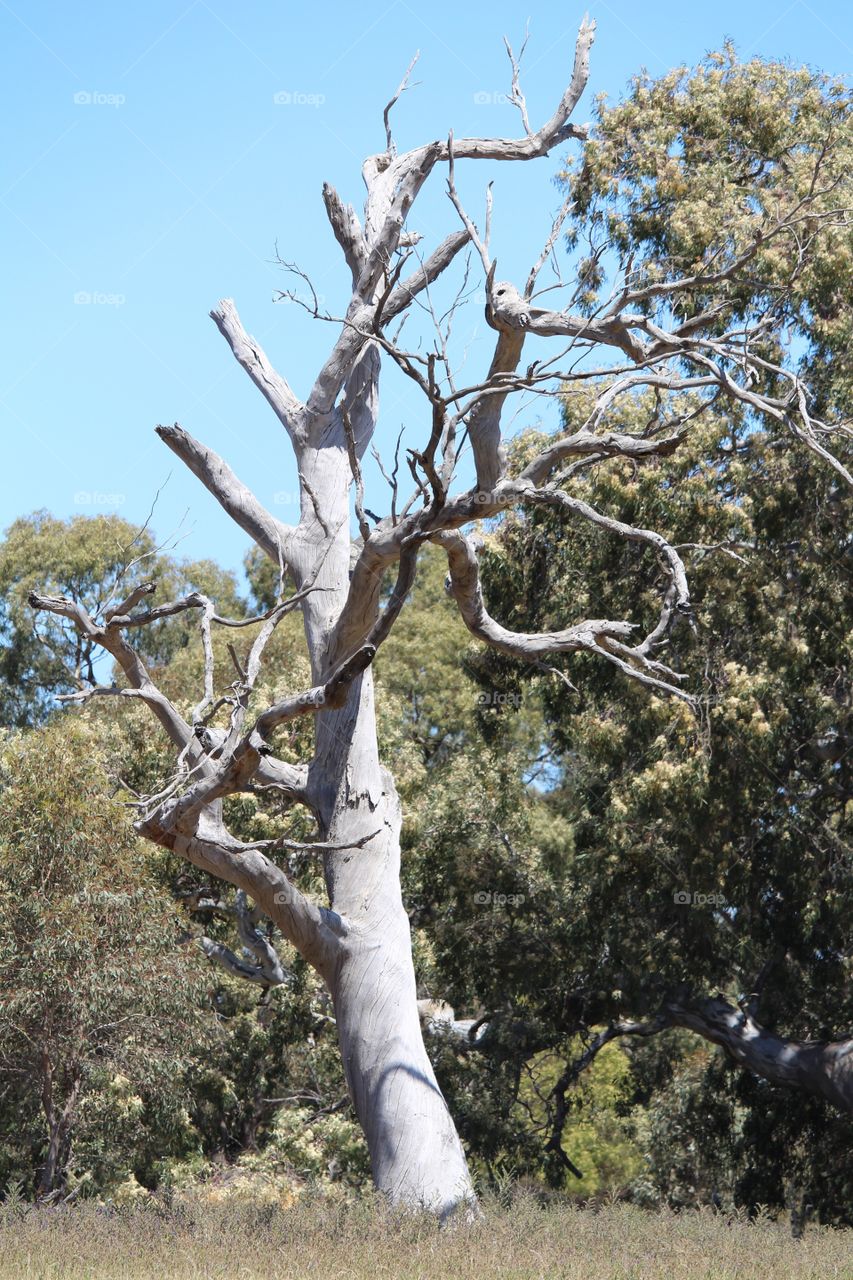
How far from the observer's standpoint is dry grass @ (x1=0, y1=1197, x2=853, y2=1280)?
5.80 meters

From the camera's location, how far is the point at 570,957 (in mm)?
14953

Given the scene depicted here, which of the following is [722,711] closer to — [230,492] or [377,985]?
[377,985]

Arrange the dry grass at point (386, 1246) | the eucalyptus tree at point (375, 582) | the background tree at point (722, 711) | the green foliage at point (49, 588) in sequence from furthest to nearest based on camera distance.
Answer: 1. the green foliage at point (49, 588)
2. the background tree at point (722, 711)
3. the eucalyptus tree at point (375, 582)
4. the dry grass at point (386, 1246)

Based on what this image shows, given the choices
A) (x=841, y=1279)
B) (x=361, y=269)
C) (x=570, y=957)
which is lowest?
(x=841, y=1279)

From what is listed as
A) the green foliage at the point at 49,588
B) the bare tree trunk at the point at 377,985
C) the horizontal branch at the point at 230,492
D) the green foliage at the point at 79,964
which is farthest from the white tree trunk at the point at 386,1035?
the green foliage at the point at 49,588

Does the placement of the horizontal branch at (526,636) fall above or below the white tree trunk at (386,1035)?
above

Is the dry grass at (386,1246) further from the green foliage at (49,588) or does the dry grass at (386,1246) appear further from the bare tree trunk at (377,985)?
the green foliage at (49,588)

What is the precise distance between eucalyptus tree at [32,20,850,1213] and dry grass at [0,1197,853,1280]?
4.48 feet

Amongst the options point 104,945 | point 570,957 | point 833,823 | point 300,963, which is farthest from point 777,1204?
point 104,945

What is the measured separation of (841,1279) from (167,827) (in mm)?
4691

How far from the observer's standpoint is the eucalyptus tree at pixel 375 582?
27.0ft

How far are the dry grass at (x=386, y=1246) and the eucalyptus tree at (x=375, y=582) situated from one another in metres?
1.37

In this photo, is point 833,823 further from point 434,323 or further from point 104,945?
point 434,323

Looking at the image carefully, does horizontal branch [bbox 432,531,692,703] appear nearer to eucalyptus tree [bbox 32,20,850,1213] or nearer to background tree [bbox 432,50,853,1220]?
eucalyptus tree [bbox 32,20,850,1213]
